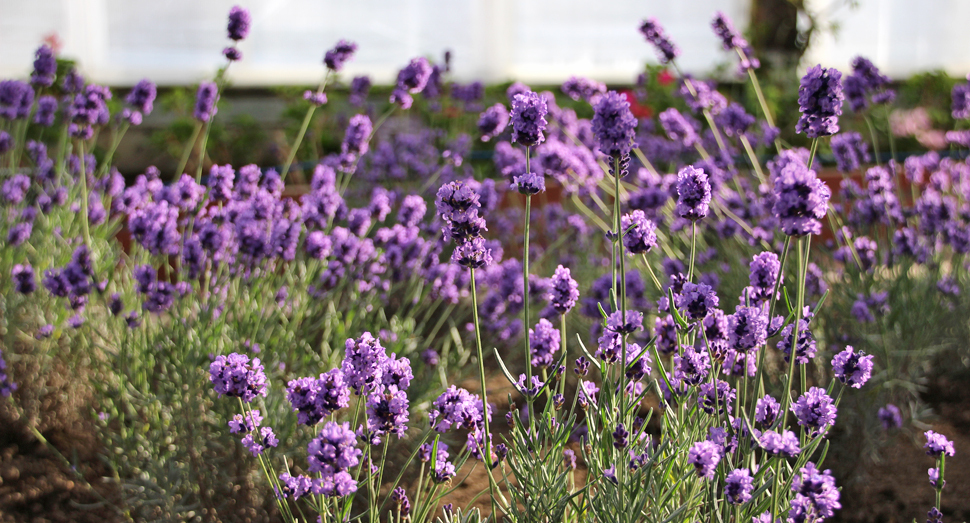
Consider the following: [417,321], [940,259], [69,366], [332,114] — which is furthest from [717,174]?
[332,114]

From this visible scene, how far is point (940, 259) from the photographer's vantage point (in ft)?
7.80

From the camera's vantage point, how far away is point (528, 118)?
106 cm

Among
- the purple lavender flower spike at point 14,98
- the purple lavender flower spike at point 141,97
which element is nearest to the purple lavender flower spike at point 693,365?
the purple lavender flower spike at point 141,97

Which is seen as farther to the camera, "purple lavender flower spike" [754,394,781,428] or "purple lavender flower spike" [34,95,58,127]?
"purple lavender flower spike" [34,95,58,127]

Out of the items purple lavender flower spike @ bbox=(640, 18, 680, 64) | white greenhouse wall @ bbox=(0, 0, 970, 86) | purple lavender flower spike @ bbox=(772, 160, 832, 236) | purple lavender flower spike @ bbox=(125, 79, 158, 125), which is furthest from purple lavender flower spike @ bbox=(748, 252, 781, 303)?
white greenhouse wall @ bbox=(0, 0, 970, 86)

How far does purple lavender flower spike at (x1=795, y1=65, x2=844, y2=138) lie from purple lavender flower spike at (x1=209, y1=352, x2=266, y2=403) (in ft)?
2.75

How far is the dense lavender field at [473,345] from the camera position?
1.07 metres

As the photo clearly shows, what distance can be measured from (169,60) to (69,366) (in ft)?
18.0

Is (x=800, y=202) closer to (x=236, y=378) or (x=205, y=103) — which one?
(x=236, y=378)

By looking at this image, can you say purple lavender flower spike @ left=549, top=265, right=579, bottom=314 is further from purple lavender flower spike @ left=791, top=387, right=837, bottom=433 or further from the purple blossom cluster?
purple lavender flower spike @ left=791, top=387, right=837, bottom=433

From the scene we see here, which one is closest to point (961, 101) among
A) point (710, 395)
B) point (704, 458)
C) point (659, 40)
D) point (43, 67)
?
point (659, 40)

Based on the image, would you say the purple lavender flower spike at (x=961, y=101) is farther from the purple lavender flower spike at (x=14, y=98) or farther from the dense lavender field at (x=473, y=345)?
the purple lavender flower spike at (x=14, y=98)

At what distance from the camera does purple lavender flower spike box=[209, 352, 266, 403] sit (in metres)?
1.08

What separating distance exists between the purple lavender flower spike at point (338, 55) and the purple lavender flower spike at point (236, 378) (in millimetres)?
1141
